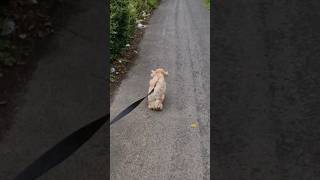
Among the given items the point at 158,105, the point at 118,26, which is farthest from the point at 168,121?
the point at 118,26

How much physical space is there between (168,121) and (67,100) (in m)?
1.61

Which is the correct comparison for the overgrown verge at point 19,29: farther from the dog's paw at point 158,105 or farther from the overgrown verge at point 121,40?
the dog's paw at point 158,105

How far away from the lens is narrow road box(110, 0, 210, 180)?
17.1ft

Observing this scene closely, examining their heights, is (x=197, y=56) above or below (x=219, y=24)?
below

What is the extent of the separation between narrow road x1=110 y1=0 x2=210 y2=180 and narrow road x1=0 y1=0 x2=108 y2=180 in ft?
1.20

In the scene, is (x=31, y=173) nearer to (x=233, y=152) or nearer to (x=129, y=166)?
(x=129, y=166)

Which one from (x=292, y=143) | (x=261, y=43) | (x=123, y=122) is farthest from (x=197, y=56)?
(x=292, y=143)

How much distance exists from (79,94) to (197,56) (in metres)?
4.13

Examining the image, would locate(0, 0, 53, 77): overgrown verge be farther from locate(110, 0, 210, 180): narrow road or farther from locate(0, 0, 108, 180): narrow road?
locate(110, 0, 210, 180): narrow road

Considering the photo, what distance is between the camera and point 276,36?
7.47 m

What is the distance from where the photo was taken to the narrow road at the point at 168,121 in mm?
5199

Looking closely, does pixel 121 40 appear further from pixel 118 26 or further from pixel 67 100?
pixel 67 100

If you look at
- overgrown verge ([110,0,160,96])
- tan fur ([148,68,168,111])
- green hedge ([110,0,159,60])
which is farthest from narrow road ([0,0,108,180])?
green hedge ([110,0,159,60])

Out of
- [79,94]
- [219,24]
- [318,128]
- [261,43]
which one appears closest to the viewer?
[318,128]
